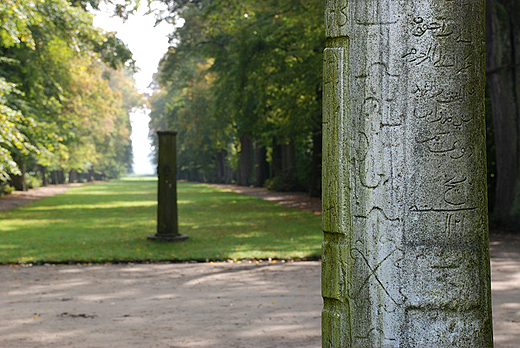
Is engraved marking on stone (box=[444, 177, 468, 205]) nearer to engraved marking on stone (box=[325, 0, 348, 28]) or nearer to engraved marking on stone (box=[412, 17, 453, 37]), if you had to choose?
engraved marking on stone (box=[412, 17, 453, 37])

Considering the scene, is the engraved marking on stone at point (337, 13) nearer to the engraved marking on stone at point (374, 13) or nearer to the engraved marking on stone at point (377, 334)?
the engraved marking on stone at point (374, 13)

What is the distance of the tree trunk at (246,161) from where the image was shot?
44.2 m

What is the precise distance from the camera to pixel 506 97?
1409cm

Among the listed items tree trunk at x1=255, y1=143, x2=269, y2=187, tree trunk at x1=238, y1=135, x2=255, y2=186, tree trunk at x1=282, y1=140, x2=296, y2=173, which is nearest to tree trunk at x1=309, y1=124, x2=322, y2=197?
tree trunk at x1=282, y1=140, x2=296, y2=173

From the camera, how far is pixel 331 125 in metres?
2.41

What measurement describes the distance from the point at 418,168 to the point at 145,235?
11.8m

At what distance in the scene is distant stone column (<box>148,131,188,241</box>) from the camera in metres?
12.3

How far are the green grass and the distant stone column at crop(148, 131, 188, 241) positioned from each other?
0.41 metres

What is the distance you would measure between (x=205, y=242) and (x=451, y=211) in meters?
10.3

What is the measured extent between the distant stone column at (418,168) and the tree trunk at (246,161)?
41362 mm

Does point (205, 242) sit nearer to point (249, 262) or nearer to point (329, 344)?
point (249, 262)

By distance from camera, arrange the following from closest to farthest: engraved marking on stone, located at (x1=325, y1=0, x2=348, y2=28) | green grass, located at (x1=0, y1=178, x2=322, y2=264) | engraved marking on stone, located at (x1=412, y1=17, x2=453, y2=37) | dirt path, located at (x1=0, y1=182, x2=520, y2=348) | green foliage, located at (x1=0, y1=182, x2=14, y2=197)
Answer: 1. engraved marking on stone, located at (x1=412, y1=17, x2=453, y2=37)
2. engraved marking on stone, located at (x1=325, y1=0, x2=348, y2=28)
3. dirt path, located at (x1=0, y1=182, x2=520, y2=348)
4. green grass, located at (x1=0, y1=178, x2=322, y2=264)
5. green foliage, located at (x1=0, y1=182, x2=14, y2=197)

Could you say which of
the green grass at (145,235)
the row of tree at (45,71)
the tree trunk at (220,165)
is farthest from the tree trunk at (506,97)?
the tree trunk at (220,165)

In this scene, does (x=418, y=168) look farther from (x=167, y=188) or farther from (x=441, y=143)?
(x=167, y=188)
